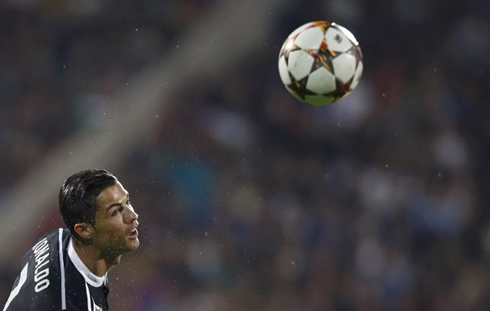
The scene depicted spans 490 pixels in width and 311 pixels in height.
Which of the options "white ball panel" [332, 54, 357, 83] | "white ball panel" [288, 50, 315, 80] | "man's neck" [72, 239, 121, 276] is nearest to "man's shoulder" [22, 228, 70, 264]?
"man's neck" [72, 239, 121, 276]

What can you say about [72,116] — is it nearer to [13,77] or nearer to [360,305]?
[13,77]

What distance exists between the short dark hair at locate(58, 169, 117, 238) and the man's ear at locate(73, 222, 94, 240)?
14mm

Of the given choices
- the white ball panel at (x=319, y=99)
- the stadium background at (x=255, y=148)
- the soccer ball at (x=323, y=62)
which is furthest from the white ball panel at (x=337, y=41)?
the stadium background at (x=255, y=148)

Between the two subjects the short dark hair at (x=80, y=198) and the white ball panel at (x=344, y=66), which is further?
the white ball panel at (x=344, y=66)

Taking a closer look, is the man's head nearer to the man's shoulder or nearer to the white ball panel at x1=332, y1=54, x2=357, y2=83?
the man's shoulder

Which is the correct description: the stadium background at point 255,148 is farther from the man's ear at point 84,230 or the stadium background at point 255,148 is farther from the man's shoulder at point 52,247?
the man's ear at point 84,230

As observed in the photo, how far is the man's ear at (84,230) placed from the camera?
3.90m

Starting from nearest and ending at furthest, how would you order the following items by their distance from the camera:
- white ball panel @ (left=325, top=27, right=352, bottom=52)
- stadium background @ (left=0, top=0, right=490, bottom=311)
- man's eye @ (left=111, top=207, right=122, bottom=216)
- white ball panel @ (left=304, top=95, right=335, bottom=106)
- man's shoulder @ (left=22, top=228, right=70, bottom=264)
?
man's shoulder @ (left=22, top=228, right=70, bottom=264)
man's eye @ (left=111, top=207, right=122, bottom=216)
white ball panel @ (left=325, top=27, right=352, bottom=52)
white ball panel @ (left=304, top=95, right=335, bottom=106)
stadium background @ (left=0, top=0, right=490, bottom=311)

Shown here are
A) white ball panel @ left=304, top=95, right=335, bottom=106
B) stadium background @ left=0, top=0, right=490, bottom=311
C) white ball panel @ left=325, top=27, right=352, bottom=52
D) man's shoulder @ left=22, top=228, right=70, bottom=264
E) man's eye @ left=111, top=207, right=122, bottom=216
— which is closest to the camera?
man's shoulder @ left=22, top=228, right=70, bottom=264

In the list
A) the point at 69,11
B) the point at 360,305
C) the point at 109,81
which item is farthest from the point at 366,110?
the point at 69,11

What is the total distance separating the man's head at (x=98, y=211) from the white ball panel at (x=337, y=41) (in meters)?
1.72

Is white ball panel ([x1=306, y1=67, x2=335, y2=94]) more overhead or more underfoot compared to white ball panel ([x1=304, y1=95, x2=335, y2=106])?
more overhead

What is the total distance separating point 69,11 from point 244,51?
69.2 inches

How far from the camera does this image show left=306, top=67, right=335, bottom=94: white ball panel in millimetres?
5109
